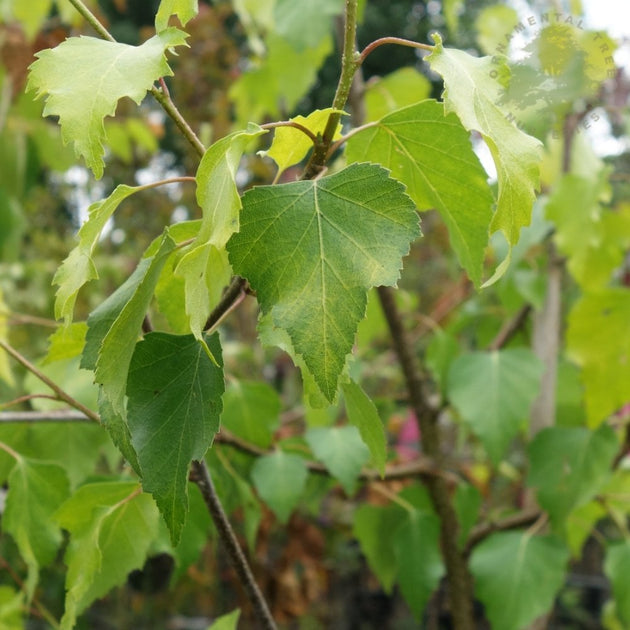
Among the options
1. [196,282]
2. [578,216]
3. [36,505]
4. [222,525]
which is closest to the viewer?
[196,282]

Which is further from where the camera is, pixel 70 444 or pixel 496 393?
pixel 496 393

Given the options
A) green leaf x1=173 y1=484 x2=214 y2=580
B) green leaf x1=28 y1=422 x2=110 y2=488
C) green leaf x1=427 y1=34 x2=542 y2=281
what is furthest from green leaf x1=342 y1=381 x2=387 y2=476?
green leaf x1=28 y1=422 x2=110 y2=488

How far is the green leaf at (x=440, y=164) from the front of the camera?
0.37 metres

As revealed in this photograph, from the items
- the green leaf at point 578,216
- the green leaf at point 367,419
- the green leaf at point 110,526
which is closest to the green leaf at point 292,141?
the green leaf at point 367,419

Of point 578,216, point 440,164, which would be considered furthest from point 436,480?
point 440,164

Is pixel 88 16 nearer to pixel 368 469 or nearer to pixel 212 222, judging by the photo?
pixel 212 222

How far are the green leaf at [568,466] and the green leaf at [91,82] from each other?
2.06 ft

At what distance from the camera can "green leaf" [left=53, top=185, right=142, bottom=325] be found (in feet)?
1.08

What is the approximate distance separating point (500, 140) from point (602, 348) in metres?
0.54

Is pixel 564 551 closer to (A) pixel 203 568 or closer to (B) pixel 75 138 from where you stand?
(B) pixel 75 138

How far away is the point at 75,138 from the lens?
1.00 feet

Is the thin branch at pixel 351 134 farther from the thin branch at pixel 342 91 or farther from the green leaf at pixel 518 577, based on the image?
the green leaf at pixel 518 577

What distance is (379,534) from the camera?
93cm

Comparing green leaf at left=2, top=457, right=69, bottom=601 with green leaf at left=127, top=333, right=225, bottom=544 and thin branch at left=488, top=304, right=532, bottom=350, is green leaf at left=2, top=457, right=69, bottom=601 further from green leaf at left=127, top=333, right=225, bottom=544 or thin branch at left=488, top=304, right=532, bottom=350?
thin branch at left=488, top=304, right=532, bottom=350
